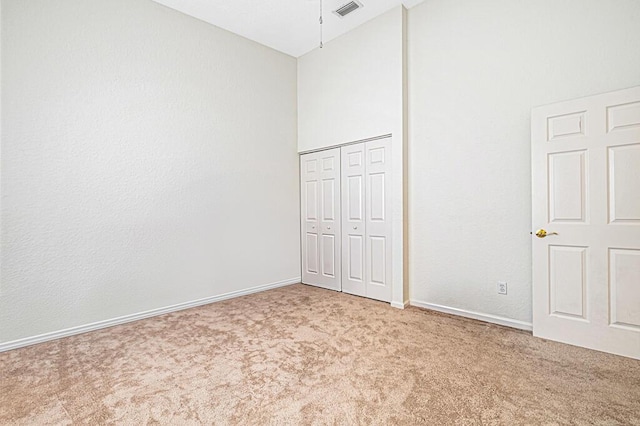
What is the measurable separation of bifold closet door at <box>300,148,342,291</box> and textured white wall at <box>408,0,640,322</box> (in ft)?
3.76

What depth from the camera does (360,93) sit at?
4.07 metres

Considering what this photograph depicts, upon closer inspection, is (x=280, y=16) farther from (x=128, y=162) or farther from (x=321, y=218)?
(x=321, y=218)

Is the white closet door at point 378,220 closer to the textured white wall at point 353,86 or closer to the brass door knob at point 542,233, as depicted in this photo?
the textured white wall at point 353,86

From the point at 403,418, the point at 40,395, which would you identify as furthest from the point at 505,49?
the point at 40,395

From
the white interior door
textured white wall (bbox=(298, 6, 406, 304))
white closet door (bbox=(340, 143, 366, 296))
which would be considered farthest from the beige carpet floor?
textured white wall (bbox=(298, 6, 406, 304))

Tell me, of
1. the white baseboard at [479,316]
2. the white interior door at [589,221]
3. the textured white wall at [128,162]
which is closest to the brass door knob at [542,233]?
the white interior door at [589,221]

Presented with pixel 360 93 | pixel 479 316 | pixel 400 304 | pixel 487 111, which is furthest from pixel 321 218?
pixel 487 111

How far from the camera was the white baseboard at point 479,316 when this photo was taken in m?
2.94

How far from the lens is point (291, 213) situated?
193 inches

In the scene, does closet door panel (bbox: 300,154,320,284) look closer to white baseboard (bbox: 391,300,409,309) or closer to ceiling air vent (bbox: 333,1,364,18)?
white baseboard (bbox: 391,300,409,309)

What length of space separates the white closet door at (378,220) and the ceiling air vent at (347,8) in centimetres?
153

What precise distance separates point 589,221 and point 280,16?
3802 millimetres

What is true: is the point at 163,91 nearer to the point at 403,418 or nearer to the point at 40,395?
the point at 40,395

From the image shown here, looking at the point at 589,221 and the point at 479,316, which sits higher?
the point at 589,221
